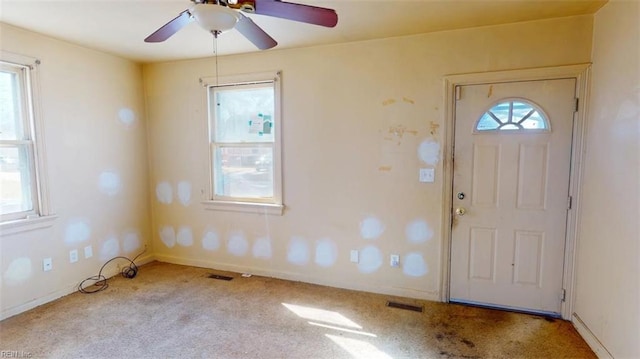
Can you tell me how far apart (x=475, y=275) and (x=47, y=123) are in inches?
157

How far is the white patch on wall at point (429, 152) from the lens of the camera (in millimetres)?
2857

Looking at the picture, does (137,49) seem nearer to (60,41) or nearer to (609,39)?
(60,41)

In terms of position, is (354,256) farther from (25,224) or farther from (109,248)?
(25,224)

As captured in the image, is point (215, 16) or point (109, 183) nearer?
point (215, 16)

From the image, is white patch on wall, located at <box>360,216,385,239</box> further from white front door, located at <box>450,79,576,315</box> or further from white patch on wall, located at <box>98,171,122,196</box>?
white patch on wall, located at <box>98,171,122,196</box>

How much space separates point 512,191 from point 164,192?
367cm

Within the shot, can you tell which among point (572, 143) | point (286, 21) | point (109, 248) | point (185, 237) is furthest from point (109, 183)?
point (572, 143)

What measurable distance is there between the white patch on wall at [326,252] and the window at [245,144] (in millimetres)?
573

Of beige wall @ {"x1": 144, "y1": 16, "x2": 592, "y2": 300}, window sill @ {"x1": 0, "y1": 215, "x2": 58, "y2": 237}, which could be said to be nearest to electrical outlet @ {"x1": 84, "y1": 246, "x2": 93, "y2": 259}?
window sill @ {"x1": 0, "y1": 215, "x2": 58, "y2": 237}

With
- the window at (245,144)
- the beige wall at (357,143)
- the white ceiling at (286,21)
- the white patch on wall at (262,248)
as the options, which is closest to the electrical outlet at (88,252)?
the beige wall at (357,143)

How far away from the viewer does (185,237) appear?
391cm

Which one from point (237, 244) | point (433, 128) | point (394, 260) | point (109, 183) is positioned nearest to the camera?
point (433, 128)

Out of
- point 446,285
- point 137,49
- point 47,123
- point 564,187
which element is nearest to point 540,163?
point 564,187

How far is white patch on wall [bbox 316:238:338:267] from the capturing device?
329cm
